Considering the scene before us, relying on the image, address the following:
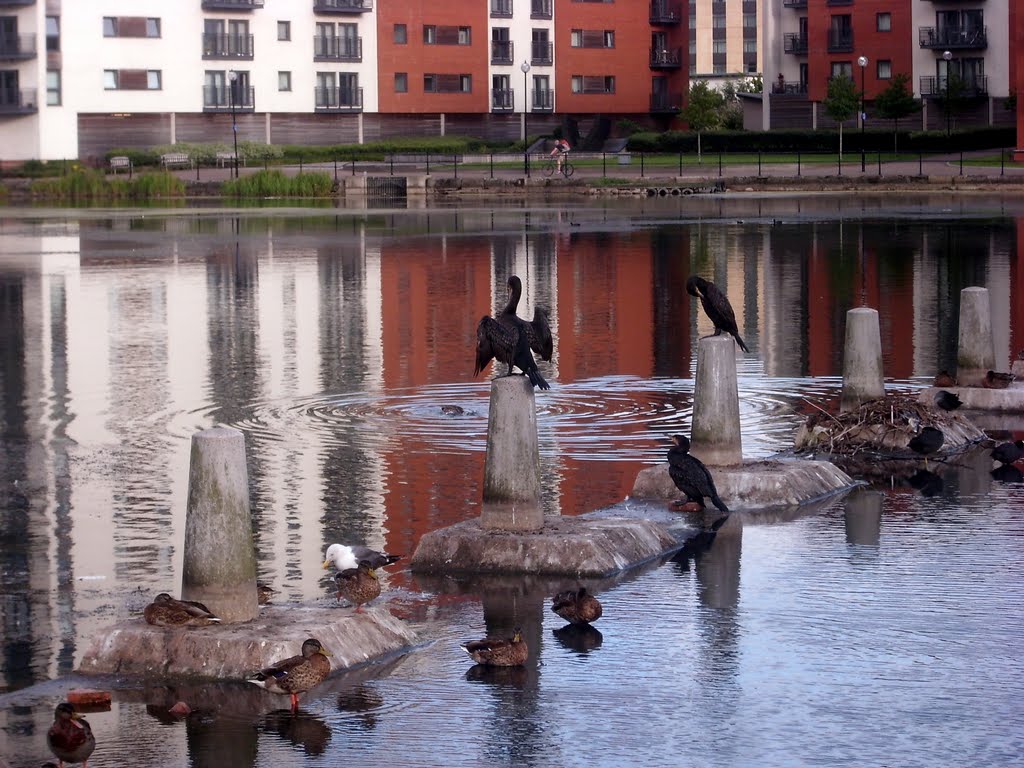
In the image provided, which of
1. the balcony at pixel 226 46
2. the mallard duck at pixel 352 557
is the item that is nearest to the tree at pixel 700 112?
the balcony at pixel 226 46

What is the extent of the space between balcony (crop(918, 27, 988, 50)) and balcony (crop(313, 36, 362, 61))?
30809 millimetres

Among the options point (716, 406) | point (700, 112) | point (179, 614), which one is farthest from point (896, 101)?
point (179, 614)

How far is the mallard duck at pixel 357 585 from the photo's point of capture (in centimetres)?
1037

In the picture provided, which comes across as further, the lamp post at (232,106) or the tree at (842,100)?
the tree at (842,100)

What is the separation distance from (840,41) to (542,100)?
58.1 ft

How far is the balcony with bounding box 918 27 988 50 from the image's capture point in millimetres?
98188

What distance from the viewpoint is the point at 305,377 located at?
21453mm

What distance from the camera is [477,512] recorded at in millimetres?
13703

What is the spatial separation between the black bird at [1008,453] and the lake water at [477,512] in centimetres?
23

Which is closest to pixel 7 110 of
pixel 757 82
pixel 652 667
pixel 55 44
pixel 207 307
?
pixel 55 44

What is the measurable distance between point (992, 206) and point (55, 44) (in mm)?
54921

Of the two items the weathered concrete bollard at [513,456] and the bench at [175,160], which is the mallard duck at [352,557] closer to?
the weathered concrete bollard at [513,456]

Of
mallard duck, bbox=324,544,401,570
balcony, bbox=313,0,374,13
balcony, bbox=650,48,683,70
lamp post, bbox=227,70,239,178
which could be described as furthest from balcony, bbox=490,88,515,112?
mallard duck, bbox=324,544,401,570

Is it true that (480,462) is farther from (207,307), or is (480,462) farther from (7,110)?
(7,110)
